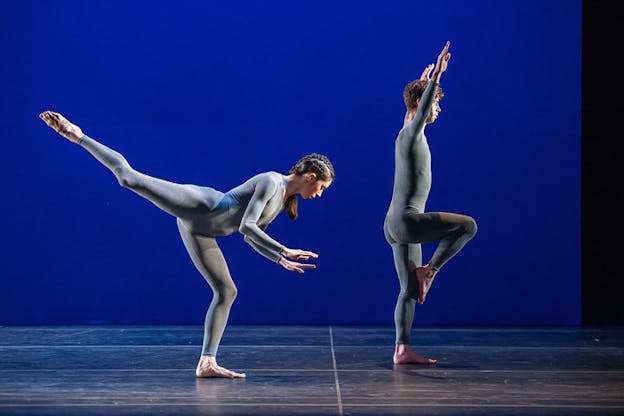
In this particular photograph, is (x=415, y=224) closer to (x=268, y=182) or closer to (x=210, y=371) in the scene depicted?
(x=268, y=182)

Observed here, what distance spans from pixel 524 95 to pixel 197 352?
298 cm

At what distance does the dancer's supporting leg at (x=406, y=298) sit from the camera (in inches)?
188

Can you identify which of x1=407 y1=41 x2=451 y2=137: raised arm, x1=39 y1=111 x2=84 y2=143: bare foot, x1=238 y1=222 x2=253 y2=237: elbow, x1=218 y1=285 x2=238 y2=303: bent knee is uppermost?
x1=407 y1=41 x2=451 y2=137: raised arm

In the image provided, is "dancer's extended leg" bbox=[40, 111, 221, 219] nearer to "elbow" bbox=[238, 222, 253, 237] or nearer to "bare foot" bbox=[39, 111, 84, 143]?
"bare foot" bbox=[39, 111, 84, 143]

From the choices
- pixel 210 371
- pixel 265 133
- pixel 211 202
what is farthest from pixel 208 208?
pixel 265 133

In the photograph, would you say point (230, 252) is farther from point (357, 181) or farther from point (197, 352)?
point (197, 352)

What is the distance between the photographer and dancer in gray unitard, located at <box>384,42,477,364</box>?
15.4ft

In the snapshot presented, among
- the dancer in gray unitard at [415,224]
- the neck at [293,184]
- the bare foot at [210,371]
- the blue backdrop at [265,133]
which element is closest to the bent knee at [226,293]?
the bare foot at [210,371]

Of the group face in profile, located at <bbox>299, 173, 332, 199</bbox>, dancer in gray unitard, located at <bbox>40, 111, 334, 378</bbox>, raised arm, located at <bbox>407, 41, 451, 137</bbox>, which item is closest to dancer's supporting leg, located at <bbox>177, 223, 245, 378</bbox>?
dancer in gray unitard, located at <bbox>40, 111, 334, 378</bbox>

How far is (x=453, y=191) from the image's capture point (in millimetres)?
6664

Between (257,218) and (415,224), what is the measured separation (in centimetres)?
88

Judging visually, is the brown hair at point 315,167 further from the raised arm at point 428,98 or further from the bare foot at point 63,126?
the bare foot at point 63,126

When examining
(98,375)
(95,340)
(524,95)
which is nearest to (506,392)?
(98,375)

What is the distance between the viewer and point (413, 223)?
4.68m
